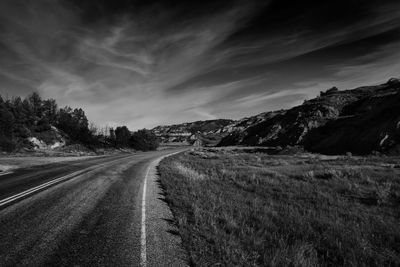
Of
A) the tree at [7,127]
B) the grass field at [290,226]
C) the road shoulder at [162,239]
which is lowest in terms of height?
the grass field at [290,226]

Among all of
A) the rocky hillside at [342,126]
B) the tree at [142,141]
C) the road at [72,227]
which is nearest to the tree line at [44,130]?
the tree at [142,141]

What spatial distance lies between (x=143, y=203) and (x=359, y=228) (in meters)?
7.06

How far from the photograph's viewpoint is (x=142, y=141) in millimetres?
68938

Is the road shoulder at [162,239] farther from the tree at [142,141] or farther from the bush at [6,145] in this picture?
the tree at [142,141]

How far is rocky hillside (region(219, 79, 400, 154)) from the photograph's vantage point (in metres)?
37.2

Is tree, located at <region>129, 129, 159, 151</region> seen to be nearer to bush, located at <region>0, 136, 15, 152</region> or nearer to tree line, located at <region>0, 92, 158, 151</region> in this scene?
tree line, located at <region>0, 92, 158, 151</region>

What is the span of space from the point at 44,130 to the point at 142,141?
25.6m

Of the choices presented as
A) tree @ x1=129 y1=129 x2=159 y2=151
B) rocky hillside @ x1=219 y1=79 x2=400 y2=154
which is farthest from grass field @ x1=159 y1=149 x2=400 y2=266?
tree @ x1=129 y1=129 x2=159 y2=151

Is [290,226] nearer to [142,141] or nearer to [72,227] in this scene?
[72,227]

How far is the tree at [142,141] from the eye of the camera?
221ft

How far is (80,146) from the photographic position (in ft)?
160

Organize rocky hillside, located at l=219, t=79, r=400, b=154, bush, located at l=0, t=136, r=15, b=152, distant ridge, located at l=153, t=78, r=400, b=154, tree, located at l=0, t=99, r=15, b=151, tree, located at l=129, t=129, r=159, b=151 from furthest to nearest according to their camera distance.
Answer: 1. tree, located at l=129, t=129, r=159, b=151
2. rocky hillside, located at l=219, t=79, r=400, b=154
3. distant ridge, located at l=153, t=78, r=400, b=154
4. tree, located at l=0, t=99, r=15, b=151
5. bush, located at l=0, t=136, r=15, b=152

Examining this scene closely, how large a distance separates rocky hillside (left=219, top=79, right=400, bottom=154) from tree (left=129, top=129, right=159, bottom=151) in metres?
36.6

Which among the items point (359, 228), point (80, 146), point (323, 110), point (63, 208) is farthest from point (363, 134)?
point (80, 146)
